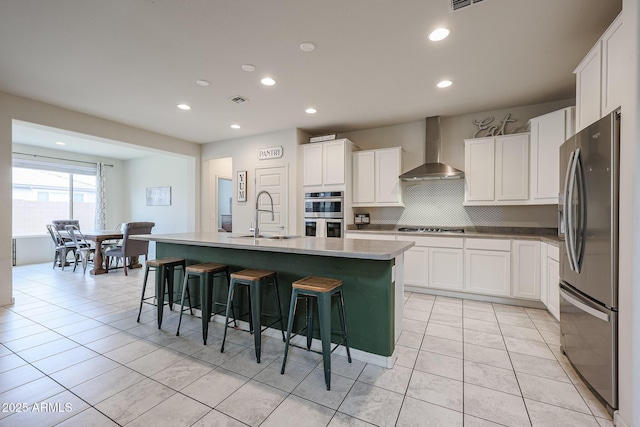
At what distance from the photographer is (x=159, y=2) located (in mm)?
1990

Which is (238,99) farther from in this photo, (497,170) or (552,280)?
(552,280)

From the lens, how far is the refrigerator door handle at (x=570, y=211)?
6.64 ft

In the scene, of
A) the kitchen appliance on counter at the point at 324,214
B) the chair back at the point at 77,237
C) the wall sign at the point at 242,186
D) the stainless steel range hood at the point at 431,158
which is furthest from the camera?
the chair back at the point at 77,237

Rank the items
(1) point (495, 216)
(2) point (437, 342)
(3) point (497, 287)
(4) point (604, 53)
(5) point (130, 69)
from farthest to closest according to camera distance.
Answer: (1) point (495, 216), (3) point (497, 287), (5) point (130, 69), (2) point (437, 342), (4) point (604, 53)

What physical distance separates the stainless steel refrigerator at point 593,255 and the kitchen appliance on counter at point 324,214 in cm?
291

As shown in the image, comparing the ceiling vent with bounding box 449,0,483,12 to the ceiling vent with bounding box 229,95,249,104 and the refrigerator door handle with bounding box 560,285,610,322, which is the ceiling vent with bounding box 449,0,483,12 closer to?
the refrigerator door handle with bounding box 560,285,610,322

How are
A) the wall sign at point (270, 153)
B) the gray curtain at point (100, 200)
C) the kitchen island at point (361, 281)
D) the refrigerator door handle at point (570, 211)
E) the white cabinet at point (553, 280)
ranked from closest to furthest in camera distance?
the refrigerator door handle at point (570, 211) < the kitchen island at point (361, 281) < the white cabinet at point (553, 280) < the wall sign at point (270, 153) < the gray curtain at point (100, 200)

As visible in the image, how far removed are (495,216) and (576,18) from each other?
2.67 m

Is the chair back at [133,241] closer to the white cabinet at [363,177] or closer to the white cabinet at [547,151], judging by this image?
the white cabinet at [363,177]

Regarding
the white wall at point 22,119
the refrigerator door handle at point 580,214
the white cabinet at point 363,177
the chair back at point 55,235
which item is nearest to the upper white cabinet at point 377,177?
the white cabinet at point 363,177

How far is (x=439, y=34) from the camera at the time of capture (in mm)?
2336

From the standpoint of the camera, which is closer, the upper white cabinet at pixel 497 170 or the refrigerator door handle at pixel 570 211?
the refrigerator door handle at pixel 570 211

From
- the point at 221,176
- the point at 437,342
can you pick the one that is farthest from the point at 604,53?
the point at 221,176

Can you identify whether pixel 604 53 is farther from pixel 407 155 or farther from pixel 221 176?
pixel 221 176
